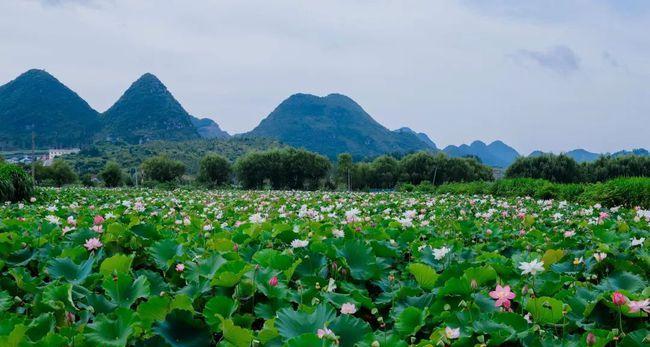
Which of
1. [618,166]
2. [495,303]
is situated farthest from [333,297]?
[618,166]

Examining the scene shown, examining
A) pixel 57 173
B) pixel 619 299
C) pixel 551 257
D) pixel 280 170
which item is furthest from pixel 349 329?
pixel 57 173

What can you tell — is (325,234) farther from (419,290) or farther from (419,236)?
(419,290)

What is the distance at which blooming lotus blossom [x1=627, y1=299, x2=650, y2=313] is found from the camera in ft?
6.00

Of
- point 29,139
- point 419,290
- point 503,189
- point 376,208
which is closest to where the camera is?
point 419,290

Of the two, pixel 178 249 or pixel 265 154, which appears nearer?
pixel 178 249

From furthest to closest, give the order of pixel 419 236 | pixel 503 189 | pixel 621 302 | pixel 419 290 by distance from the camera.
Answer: pixel 503 189 → pixel 419 236 → pixel 419 290 → pixel 621 302

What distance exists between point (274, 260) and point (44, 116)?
683 feet

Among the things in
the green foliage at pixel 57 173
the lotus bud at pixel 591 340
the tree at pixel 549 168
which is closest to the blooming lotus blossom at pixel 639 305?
the lotus bud at pixel 591 340

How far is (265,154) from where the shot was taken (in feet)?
203

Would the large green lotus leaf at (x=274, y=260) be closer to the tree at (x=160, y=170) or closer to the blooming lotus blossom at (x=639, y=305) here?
the blooming lotus blossom at (x=639, y=305)

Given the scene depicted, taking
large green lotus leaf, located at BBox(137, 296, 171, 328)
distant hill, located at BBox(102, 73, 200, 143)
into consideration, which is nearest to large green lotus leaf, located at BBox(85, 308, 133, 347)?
large green lotus leaf, located at BBox(137, 296, 171, 328)

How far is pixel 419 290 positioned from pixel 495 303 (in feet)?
1.22

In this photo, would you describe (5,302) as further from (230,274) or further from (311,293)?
(311,293)

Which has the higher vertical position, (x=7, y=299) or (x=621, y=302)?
(x=621, y=302)
